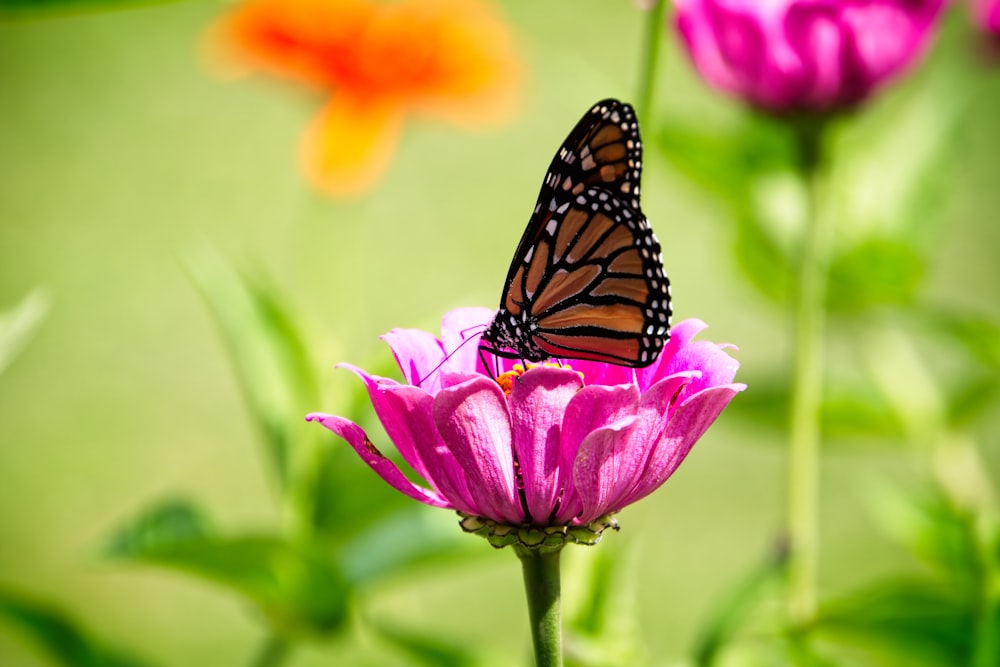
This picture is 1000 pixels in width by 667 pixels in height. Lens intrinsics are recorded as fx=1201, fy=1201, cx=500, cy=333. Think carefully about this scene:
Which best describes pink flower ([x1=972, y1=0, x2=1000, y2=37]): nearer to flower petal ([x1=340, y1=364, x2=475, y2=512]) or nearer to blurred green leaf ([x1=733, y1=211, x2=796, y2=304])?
blurred green leaf ([x1=733, y1=211, x2=796, y2=304])

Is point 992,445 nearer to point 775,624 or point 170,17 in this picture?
point 775,624

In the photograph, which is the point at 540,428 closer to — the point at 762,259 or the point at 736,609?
the point at 736,609

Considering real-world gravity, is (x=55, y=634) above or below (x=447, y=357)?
below

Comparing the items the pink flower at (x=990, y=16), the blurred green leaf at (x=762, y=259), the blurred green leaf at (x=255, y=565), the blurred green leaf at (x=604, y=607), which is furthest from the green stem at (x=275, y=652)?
the pink flower at (x=990, y=16)

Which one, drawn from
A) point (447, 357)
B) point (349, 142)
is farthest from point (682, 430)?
point (349, 142)

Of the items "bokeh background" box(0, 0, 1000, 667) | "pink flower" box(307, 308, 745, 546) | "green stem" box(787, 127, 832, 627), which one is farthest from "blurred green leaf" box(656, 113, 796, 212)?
"pink flower" box(307, 308, 745, 546)

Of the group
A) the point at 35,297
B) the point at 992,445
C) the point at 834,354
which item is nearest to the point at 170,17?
the point at 834,354
